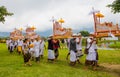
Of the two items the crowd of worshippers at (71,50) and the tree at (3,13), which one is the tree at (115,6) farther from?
the tree at (3,13)

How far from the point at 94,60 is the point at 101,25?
2.18 m

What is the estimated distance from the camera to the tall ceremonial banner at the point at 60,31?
79.5ft

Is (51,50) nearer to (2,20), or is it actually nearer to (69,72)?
(69,72)

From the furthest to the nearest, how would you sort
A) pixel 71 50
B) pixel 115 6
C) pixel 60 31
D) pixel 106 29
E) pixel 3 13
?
pixel 3 13 → pixel 115 6 → pixel 60 31 → pixel 71 50 → pixel 106 29

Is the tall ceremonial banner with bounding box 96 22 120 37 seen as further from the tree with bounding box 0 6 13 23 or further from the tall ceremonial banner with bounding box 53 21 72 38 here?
the tree with bounding box 0 6 13 23

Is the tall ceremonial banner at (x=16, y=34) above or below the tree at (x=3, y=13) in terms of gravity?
below

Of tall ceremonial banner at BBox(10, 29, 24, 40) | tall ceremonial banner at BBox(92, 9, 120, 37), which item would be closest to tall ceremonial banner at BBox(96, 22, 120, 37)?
tall ceremonial banner at BBox(92, 9, 120, 37)

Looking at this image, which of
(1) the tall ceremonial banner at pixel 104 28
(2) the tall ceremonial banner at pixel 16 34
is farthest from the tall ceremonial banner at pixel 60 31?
(2) the tall ceremonial banner at pixel 16 34

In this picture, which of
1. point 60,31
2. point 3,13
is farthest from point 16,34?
point 60,31

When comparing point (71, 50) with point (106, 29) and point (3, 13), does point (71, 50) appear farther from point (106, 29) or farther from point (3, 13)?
point (3, 13)

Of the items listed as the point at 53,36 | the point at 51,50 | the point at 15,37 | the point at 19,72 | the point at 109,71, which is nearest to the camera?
the point at 19,72

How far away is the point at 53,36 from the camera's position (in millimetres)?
26312

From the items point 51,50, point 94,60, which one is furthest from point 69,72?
point 51,50

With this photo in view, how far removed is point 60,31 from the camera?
26.1m
